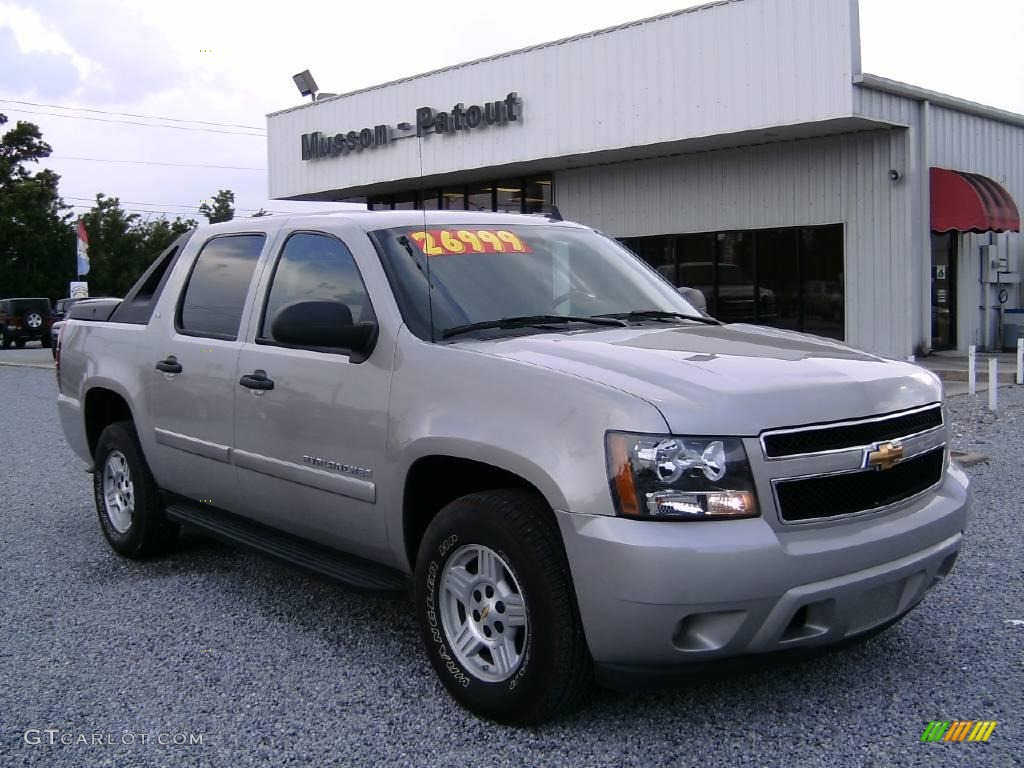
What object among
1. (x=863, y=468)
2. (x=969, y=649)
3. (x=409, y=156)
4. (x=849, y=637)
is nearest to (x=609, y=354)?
(x=863, y=468)

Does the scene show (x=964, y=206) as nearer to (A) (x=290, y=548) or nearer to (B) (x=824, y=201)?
(B) (x=824, y=201)

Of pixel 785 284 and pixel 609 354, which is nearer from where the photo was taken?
pixel 609 354

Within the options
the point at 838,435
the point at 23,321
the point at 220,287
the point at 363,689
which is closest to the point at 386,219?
the point at 220,287

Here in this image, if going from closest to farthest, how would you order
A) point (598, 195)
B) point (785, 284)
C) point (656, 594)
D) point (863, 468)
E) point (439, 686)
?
point (656, 594) < point (863, 468) < point (439, 686) < point (785, 284) < point (598, 195)

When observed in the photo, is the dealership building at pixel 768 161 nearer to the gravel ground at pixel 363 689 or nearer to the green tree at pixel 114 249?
the gravel ground at pixel 363 689

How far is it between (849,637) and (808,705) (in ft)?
1.39

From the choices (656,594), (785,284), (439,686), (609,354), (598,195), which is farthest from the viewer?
(598,195)

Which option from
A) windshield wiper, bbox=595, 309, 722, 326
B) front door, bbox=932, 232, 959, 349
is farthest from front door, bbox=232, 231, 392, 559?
front door, bbox=932, 232, 959, 349

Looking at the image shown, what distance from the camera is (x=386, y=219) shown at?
4.52m

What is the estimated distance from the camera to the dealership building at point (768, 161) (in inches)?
694

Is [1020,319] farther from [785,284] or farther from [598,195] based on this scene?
[598,195]

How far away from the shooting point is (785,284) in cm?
2020

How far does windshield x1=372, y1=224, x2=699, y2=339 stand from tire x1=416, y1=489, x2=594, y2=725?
2.69 ft

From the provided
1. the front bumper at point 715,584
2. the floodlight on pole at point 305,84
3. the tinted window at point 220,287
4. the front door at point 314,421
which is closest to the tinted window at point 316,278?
the front door at point 314,421
